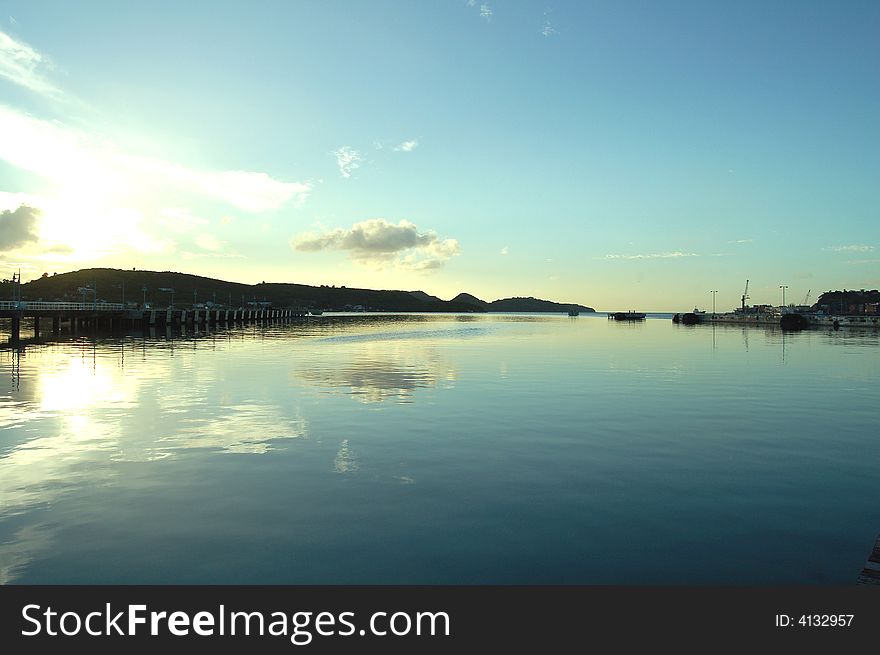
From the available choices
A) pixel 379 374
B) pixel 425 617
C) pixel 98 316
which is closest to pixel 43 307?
pixel 98 316

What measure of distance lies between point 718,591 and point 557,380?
100.0ft

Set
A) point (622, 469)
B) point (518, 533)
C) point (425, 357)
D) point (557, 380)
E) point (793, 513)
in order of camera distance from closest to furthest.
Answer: point (518, 533) → point (793, 513) → point (622, 469) → point (557, 380) → point (425, 357)

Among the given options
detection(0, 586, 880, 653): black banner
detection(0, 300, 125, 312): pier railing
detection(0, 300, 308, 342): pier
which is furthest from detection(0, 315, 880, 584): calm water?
detection(0, 300, 308, 342): pier

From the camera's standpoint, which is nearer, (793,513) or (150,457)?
(793,513)

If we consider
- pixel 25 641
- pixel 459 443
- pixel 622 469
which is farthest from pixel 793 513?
pixel 25 641

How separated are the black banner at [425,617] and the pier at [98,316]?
82.8m

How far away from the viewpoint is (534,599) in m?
9.15

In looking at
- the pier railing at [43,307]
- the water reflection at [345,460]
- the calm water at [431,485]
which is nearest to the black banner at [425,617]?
the calm water at [431,485]

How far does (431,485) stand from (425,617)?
620 cm

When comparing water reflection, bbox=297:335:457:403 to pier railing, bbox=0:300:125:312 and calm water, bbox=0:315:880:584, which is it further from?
pier railing, bbox=0:300:125:312

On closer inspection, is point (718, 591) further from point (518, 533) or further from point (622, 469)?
point (622, 469)

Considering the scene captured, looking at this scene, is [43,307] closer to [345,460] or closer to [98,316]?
[98,316]

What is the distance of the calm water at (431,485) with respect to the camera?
1030 cm

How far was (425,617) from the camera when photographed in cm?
891
